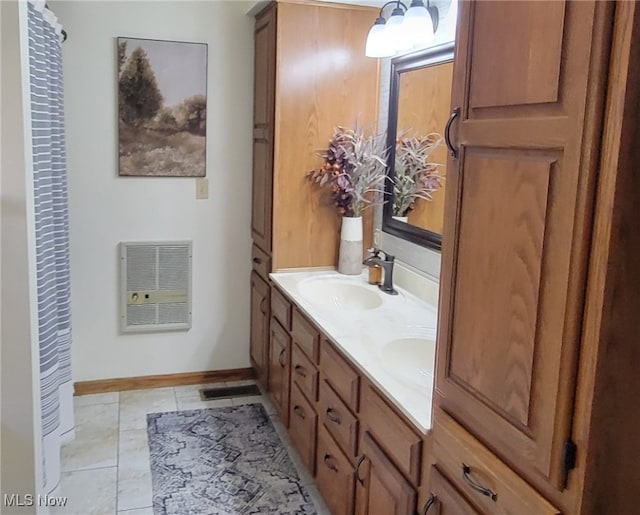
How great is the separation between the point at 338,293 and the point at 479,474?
1.66 metres

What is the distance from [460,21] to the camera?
1239 mm

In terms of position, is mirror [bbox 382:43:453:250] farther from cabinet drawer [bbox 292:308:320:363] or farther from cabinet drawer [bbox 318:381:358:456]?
cabinet drawer [bbox 318:381:358:456]

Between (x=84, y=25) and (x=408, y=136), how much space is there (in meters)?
1.70

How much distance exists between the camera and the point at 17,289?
6.22 feet

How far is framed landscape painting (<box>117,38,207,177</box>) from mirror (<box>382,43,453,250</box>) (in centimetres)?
107

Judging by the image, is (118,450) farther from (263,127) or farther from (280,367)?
(263,127)

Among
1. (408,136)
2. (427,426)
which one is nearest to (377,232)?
(408,136)

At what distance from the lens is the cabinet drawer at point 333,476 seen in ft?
6.61

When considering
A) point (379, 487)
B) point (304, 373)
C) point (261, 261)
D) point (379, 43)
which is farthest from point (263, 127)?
point (379, 487)

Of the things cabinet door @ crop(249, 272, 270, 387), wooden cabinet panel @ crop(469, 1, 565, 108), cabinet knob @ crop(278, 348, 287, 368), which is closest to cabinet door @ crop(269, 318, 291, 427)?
cabinet knob @ crop(278, 348, 287, 368)

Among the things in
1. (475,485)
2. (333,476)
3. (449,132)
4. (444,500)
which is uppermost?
(449,132)

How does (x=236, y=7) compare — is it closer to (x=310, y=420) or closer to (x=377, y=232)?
(x=377, y=232)

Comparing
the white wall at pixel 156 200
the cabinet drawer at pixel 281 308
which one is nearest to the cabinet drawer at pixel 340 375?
the cabinet drawer at pixel 281 308

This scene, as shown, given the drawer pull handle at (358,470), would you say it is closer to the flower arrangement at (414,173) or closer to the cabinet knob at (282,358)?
the cabinet knob at (282,358)
